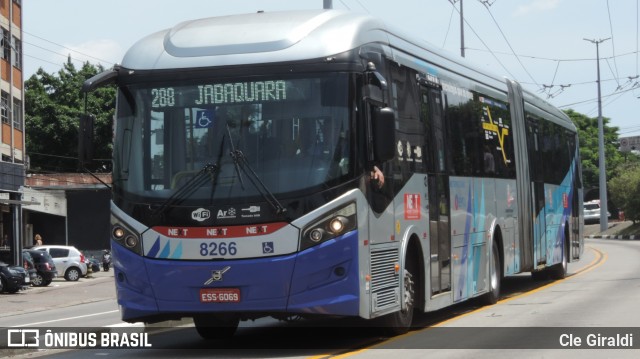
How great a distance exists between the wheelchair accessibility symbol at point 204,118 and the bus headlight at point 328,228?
1560 millimetres

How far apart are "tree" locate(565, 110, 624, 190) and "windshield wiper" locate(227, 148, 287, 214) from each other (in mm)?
98342

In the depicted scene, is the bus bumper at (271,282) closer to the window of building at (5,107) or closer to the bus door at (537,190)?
the bus door at (537,190)

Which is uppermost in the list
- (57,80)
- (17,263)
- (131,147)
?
(57,80)

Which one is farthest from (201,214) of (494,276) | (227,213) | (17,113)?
(17,113)

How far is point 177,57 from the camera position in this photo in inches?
484

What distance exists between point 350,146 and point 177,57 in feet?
7.01

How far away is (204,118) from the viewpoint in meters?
12.0

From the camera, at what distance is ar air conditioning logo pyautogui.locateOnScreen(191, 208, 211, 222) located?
11.7 metres

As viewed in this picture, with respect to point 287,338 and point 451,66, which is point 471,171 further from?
point 287,338

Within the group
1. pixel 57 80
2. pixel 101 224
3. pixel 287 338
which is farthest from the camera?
pixel 57 80

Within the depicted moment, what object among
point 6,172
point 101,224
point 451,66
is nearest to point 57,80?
point 101,224

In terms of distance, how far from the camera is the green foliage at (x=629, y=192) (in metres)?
71.0

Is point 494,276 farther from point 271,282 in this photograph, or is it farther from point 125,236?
point 125,236

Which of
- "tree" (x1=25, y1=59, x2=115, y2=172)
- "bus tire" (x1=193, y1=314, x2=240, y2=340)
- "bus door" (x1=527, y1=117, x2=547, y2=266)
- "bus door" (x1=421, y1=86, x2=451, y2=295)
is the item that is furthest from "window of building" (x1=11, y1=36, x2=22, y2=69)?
"bus tire" (x1=193, y1=314, x2=240, y2=340)
